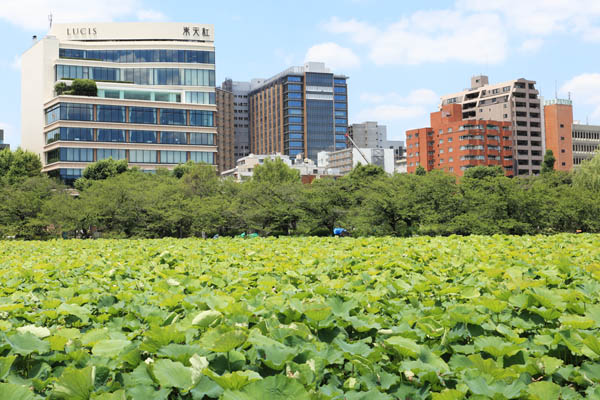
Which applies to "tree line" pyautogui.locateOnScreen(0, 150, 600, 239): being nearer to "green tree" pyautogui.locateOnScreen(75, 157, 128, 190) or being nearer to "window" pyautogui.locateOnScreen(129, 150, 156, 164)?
"green tree" pyautogui.locateOnScreen(75, 157, 128, 190)

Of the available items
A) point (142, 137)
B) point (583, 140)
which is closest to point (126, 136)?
point (142, 137)

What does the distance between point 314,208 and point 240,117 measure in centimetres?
15567

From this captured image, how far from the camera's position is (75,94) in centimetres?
7050

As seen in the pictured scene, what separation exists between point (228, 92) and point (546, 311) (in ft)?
572

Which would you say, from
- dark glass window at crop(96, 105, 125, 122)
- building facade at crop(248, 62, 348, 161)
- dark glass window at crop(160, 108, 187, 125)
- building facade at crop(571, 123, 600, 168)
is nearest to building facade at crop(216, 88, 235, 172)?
building facade at crop(248, 62, 348, 161)

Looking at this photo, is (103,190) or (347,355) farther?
(103,190)

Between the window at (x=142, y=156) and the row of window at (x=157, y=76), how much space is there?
44.6ft

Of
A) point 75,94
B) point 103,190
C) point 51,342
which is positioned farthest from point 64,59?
point 51,342

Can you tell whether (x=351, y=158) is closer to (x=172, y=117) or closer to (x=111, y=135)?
(x=172, y=117)

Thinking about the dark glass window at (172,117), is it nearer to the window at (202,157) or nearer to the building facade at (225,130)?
the window at (202,157)

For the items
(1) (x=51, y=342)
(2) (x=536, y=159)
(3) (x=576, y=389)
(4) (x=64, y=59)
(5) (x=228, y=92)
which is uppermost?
(5) (x=228, y=92)

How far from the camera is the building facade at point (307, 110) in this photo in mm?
161500

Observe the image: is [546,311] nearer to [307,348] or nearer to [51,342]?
[307,348]

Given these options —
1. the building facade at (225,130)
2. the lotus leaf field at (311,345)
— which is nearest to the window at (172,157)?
the lotus leaf field at (311,345)
